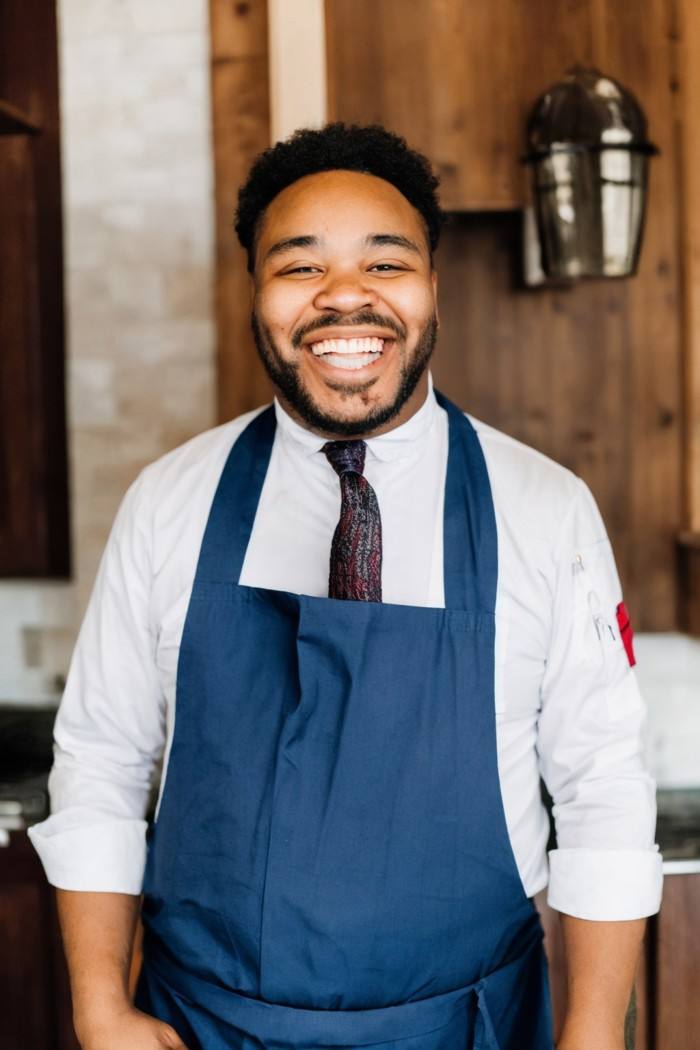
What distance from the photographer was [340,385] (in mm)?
1390

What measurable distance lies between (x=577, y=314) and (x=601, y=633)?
115cm

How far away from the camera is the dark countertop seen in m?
1.89

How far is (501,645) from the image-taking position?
4.38ft

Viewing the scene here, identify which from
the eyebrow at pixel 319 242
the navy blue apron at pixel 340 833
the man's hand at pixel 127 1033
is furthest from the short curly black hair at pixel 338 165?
the man's hand at pixel 127 1033

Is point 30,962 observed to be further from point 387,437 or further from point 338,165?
point 338,165

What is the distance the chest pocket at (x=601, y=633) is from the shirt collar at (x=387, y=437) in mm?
284

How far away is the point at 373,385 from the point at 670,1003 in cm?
126

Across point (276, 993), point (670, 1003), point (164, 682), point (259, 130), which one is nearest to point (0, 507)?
point (259, 130)

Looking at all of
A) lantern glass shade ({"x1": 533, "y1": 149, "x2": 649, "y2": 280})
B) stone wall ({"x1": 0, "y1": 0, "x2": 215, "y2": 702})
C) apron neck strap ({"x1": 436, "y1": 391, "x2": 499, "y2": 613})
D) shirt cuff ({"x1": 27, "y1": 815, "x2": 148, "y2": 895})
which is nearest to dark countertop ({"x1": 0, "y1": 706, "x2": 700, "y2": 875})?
stone wall ({"x1": 0, "y1": 0, "x2": 215, "y2": 702})

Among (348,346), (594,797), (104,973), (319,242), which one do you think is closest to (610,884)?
(594,797)

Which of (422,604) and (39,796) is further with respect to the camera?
(39,796)

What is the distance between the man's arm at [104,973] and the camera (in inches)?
50.9

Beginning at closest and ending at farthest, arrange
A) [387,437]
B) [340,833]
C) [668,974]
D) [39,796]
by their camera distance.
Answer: [340,833], [387,437], [668,974], [39,796]

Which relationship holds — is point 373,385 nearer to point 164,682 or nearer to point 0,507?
point 164,682
